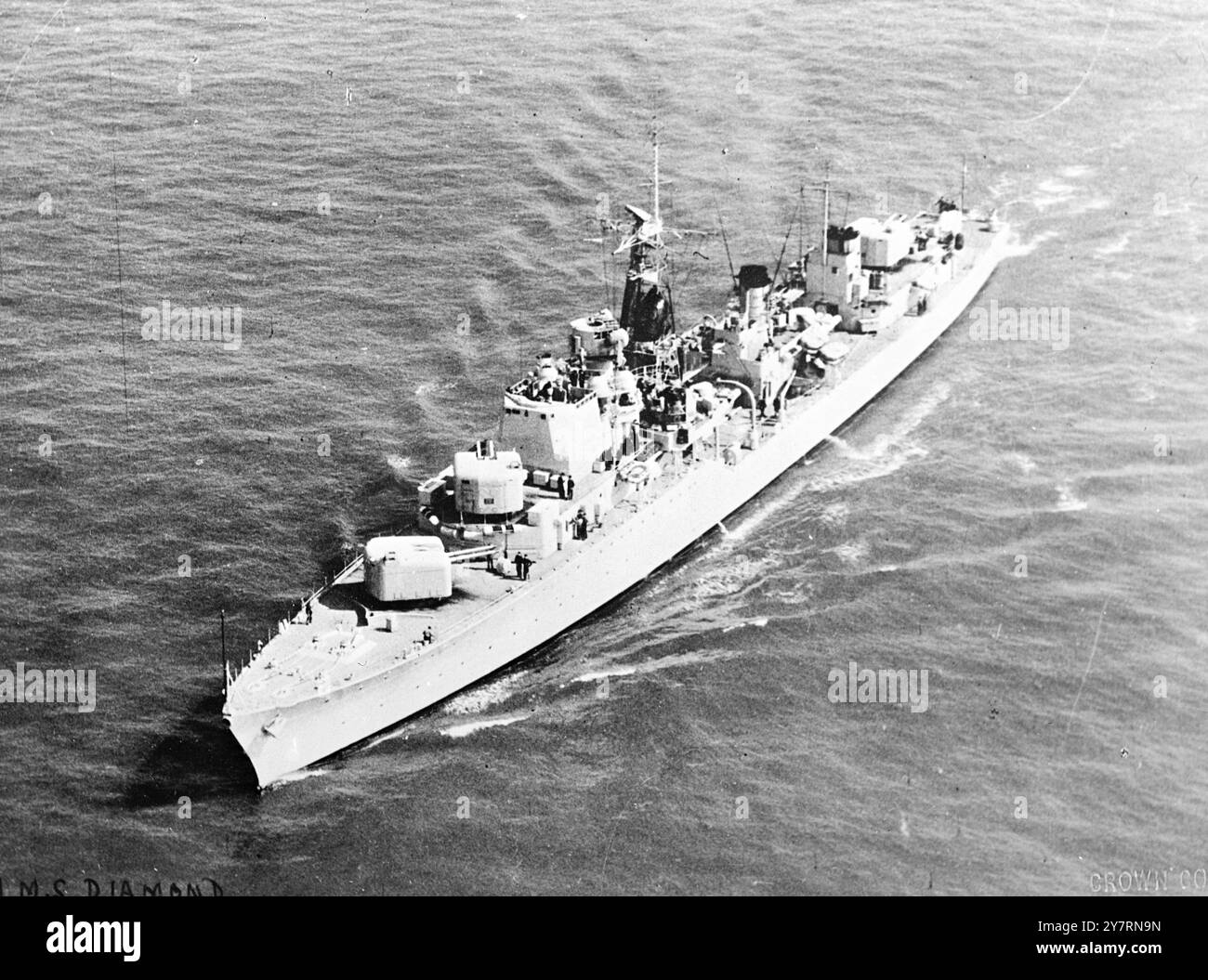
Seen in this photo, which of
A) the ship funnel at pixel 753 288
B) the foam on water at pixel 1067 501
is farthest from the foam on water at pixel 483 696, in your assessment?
the ship funnel at pixel 753 288

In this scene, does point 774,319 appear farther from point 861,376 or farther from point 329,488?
point 329,488

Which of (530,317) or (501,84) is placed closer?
Answer: (530,317)

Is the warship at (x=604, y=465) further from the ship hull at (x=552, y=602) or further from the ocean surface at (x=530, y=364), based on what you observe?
the ocean surface at (x=530, y=364)

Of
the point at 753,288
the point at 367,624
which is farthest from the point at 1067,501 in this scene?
the point at 367,624

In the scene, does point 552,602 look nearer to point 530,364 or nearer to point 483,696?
point 483,696

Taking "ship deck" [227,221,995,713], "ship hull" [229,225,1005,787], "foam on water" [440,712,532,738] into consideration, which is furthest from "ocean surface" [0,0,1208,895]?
"ship deck" [227,221,995,713]
